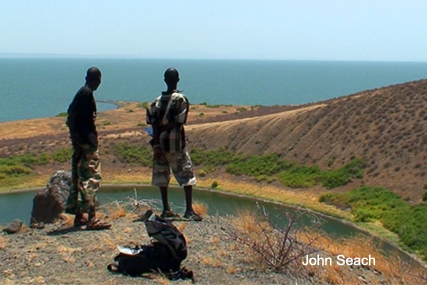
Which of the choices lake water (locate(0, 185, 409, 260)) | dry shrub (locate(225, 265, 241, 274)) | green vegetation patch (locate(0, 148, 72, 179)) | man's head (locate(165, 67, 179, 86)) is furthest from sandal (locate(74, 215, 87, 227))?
green vegetation patch (locate(0, 148, 72, 179))

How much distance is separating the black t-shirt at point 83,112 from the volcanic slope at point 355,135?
2111 centimetres

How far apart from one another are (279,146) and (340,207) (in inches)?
421

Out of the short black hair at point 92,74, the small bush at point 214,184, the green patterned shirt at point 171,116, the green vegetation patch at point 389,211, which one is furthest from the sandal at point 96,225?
the small bush at point 214,184

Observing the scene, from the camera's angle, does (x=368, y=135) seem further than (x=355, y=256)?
Yes

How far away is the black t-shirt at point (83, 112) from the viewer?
8.54 m

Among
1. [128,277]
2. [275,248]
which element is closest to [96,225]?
Answer: [128,277]

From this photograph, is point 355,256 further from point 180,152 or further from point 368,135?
point 368,135

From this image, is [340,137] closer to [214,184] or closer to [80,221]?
[214,184]

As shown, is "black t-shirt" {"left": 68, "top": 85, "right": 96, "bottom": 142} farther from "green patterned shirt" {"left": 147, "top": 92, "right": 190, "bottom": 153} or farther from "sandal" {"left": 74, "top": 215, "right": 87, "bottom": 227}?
"sandal" {"left": 74, "top": 215, "right": 87, "bottom": 227}

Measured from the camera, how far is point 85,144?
8656 mm

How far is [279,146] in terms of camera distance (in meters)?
37.5

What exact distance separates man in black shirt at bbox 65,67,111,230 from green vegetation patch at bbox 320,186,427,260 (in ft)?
46.6

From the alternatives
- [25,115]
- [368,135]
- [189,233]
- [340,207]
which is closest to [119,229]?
[189,233]

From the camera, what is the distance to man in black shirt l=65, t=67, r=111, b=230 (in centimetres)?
859
